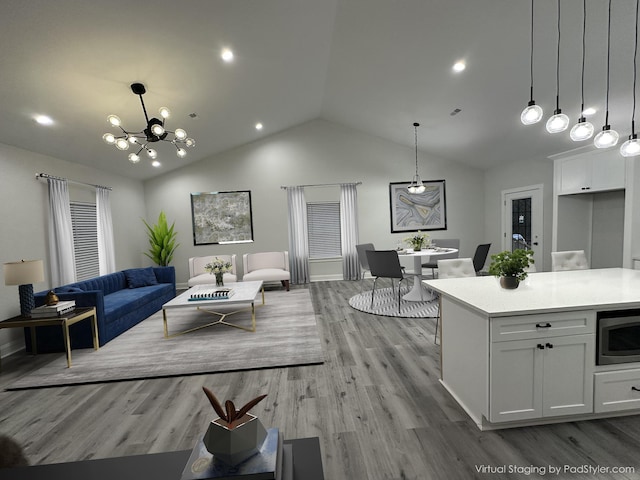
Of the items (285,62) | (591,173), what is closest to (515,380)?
(591,173)

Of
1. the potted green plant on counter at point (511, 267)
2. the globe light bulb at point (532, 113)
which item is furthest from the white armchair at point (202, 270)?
the globe light bulb at point (532, 113)

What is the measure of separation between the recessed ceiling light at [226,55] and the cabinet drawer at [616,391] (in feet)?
14.1

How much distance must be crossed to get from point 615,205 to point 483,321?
4.46m

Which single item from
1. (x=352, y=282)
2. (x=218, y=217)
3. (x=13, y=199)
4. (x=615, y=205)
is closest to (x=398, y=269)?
(x=352, y=282)

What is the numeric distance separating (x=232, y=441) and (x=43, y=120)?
4361mm

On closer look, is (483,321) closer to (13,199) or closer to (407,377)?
(407,377)

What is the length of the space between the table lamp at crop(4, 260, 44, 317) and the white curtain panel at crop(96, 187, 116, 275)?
2.01 m

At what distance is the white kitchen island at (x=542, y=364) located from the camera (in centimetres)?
188

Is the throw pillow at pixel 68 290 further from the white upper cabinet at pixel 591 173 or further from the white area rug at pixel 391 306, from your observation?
the white upper cabinet at pixel 591 173

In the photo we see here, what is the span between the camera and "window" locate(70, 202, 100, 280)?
482 centimetres

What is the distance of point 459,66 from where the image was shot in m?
3.89

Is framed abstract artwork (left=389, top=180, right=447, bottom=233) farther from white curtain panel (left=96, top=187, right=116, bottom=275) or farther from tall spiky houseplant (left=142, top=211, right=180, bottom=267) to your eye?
white curtain panel (left=96, top=187, right=116, bottom=275)

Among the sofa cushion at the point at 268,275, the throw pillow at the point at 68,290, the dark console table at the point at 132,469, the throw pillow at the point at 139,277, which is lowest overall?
the sofa cushion at the point at 268,275

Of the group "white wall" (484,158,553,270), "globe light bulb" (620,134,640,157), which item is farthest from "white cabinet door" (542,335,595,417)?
"white wall" (484,158,553,270)
